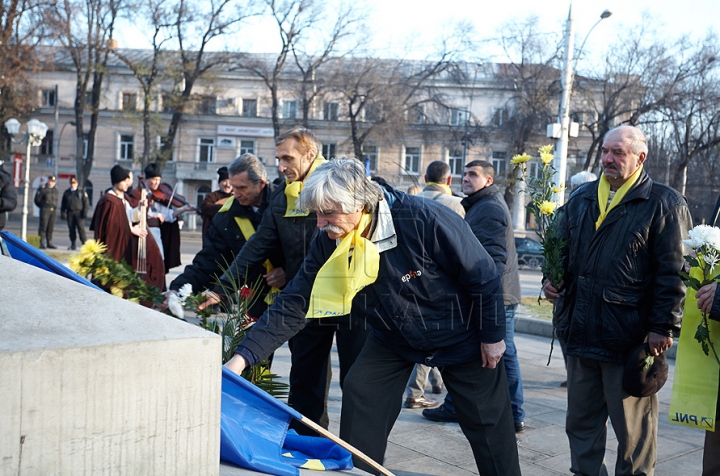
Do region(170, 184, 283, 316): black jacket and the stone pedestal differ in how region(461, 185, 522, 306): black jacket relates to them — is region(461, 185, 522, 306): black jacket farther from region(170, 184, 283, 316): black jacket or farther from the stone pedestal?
the stone pedestal

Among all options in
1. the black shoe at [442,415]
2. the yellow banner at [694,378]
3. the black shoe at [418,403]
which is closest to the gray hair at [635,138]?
the yellow banner at [694,378]

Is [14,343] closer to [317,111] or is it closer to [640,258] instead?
[640,258]

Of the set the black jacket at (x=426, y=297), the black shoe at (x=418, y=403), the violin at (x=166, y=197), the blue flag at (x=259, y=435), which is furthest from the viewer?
the violin at (x=166, y=197)

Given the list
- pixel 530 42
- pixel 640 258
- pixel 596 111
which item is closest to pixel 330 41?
pixel 530 42

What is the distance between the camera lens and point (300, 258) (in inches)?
185

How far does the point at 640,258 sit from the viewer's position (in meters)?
3.87

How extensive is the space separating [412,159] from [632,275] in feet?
160

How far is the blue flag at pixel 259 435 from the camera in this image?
2.73 m

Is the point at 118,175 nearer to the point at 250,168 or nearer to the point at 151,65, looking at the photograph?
the point at 250,168

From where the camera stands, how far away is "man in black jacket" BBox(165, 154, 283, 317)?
5.02 meters

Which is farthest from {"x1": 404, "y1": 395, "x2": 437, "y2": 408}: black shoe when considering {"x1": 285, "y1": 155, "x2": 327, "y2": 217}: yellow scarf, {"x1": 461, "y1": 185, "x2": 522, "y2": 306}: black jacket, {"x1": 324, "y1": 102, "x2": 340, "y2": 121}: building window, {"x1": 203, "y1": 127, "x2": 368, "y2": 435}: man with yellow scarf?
{"x1": 324, "y1": 102, "x2": 340, "y2": 121}: building window

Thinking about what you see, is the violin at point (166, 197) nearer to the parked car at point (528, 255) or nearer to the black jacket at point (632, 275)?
the black jacket at point (632, 275)

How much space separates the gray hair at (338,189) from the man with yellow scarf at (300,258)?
4.47ft

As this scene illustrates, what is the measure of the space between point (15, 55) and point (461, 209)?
2536cm
